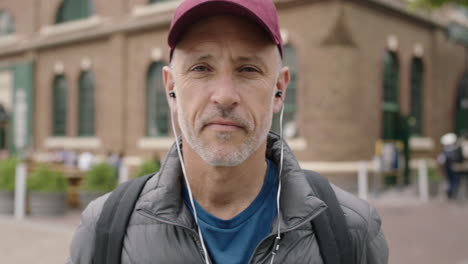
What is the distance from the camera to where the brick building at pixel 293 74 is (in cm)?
1493

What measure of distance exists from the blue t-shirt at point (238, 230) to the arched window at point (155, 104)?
681 inches

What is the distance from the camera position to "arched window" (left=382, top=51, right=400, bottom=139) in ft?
56.1

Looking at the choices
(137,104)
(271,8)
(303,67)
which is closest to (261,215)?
(271,8)

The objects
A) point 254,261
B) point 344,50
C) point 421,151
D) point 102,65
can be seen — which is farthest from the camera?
point 102,65

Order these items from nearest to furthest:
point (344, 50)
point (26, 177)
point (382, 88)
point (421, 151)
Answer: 1. point (26, 177)
2. point (344, 50)
3. point (382, 88)
4. point (421, 151)

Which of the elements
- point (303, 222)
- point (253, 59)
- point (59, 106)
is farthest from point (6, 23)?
point (303, 222)

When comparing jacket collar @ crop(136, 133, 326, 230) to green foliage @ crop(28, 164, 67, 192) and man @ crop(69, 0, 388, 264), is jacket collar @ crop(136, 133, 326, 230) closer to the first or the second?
man @ crop(69, 0, 388, 264)

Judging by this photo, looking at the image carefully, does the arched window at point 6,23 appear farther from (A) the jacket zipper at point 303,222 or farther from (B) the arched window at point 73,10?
(A) the jacket zipper at point 303,222

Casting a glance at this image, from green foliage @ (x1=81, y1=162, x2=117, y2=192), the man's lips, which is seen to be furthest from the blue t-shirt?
green foliage @ (x1=81, y1=162, x2=117, y2=192)

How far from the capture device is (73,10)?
2228 centimetres

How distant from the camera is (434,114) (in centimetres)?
1920

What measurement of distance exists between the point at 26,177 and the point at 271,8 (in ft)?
35.0

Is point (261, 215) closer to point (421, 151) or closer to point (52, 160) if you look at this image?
point (421, 151)

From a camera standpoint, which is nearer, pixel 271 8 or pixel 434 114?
pixel 271 8
